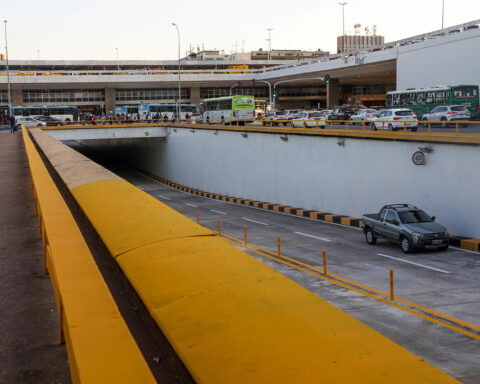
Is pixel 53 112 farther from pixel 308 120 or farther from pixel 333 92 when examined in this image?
pixel 308 120

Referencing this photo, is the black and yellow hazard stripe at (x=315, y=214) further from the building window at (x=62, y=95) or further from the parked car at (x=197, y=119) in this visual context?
the building window at (x=62, y=95)

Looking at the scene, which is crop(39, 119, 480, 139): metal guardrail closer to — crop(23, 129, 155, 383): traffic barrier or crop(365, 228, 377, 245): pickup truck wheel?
crop(365, 228, 377, 245): pickup truck wheel

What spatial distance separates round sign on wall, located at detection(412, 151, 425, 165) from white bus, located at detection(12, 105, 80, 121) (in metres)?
72.4

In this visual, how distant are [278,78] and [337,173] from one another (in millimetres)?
65892

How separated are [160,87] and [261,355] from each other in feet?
363

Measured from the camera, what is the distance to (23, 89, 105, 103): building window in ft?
344

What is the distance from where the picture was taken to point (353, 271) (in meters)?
18.2

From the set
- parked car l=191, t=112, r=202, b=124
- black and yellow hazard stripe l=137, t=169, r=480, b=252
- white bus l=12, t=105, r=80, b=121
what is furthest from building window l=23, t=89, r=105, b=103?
black and yellow hazard stripe l=137, t=169, r=480, b=252

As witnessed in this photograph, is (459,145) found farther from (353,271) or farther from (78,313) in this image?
(78,313)

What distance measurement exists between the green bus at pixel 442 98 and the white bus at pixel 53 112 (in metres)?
60.3

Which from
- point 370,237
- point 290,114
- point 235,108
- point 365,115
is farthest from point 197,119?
point 370,237

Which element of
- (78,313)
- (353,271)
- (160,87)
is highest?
(160,87)

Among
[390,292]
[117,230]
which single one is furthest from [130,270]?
[390,292]

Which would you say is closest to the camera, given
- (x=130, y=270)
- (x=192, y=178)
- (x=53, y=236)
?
(x=130, y=270)
